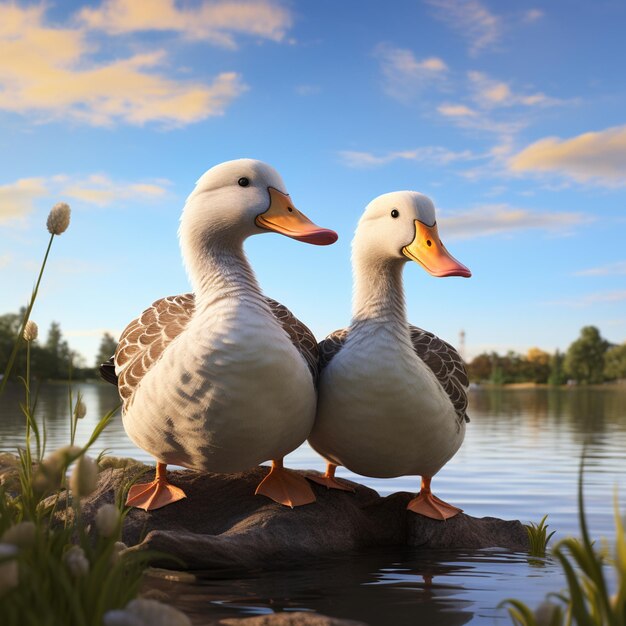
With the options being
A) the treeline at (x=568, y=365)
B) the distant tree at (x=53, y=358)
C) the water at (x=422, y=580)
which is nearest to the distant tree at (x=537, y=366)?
the treeline at (x=568, y=365)

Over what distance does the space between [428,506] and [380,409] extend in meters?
1.40

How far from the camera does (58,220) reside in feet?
12.8

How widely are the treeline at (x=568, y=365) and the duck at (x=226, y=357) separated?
112246 mm

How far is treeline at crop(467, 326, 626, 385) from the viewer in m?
118

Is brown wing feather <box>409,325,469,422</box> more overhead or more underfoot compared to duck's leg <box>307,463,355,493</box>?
more overhead

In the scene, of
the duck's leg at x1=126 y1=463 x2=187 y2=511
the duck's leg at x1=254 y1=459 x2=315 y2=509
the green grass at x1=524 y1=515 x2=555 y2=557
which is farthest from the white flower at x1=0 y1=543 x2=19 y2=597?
the green grass at x1=524 y1=515 x2=555 y2=557

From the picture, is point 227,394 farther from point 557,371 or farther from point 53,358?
point 557,371

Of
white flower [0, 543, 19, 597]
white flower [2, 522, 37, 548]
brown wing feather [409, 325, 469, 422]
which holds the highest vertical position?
brown wing feather [409, 325, 469, 422]

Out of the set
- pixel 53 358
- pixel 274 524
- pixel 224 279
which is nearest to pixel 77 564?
pixel 224 279

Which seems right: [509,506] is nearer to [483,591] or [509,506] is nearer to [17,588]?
[483,591]

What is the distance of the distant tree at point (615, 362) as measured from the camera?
119 meters

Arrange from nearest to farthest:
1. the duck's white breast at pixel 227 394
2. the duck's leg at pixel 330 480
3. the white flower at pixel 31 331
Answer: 1. the white flower at pixel 31 331
2. the duck's white breast at pixel 227 394
3. the duck's leg at pixel 330 480

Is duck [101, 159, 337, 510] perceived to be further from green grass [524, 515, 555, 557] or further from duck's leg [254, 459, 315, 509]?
green grass [524, 515, 555, 557]

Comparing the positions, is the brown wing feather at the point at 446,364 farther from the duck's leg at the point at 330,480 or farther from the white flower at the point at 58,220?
the white flower at the point at 58,220
